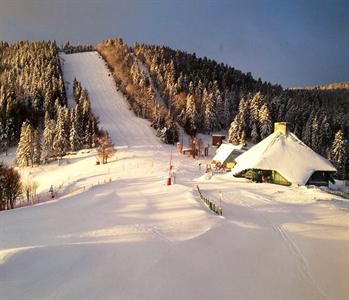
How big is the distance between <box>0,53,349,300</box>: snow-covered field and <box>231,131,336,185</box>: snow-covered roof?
554 cm

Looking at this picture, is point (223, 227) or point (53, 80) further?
point (53, 80)

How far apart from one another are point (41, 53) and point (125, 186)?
10879 centimetres

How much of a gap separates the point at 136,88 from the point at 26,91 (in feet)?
101

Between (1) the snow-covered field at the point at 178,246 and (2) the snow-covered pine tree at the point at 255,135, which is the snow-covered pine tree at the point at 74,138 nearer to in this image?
(2) the snow-covered pine tree at the point at 255,135

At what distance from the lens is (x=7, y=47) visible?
470ft

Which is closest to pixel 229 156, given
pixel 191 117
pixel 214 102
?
pixel 191 117

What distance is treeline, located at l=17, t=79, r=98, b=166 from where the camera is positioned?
6153 centimetres

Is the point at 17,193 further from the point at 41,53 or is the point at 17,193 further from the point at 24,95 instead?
the point at 41,53

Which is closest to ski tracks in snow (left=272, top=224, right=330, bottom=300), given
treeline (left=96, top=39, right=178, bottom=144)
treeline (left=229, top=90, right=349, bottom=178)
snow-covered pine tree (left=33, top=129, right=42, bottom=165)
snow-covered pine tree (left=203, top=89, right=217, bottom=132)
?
snow-covered pine tree (left=33, top=129, right=42, bottom=165)

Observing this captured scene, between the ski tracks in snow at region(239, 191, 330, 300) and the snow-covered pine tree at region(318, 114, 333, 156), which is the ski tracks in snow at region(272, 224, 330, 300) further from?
the snow-covered pine tree at region(318, 114, 333, 156)

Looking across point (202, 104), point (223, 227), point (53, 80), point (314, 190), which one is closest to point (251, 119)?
point (202, 104)

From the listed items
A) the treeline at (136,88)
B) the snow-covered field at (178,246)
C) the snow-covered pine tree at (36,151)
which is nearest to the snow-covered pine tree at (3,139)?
the snow-covered pine tree at (36,151)

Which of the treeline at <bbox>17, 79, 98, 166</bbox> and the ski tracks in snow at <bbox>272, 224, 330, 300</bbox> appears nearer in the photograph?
the ski tracks in snow at <bbox>272, 224, 330, 300</bbox>

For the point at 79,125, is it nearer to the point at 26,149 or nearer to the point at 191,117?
the point at 26,149
